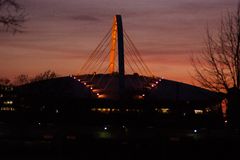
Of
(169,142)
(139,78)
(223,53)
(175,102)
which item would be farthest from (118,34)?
(169,142)

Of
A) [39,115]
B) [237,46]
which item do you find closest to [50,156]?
[237,46]

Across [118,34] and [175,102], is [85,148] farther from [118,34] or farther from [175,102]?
[175,102]

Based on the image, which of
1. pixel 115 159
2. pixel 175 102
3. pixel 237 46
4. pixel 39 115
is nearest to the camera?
pixel 115 159

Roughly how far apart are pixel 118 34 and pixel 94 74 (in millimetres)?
29177

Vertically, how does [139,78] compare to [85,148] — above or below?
above

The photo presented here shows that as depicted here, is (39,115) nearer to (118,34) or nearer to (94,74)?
(118,34)

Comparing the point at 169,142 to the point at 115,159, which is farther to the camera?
→ the point at 169,142

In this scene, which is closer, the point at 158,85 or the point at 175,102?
the point at 175,102

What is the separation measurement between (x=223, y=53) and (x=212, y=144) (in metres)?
6.16

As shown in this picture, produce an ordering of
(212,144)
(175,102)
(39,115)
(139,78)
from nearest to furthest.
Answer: (212,144), (39,115), (175,102), (139,78)

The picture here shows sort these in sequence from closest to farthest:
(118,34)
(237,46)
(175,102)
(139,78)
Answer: (237,46), (118,34), (175,102), (139,78)

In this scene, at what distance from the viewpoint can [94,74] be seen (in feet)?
327

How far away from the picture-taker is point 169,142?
2025cm

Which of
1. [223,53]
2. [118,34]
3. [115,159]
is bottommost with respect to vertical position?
[115,159]
